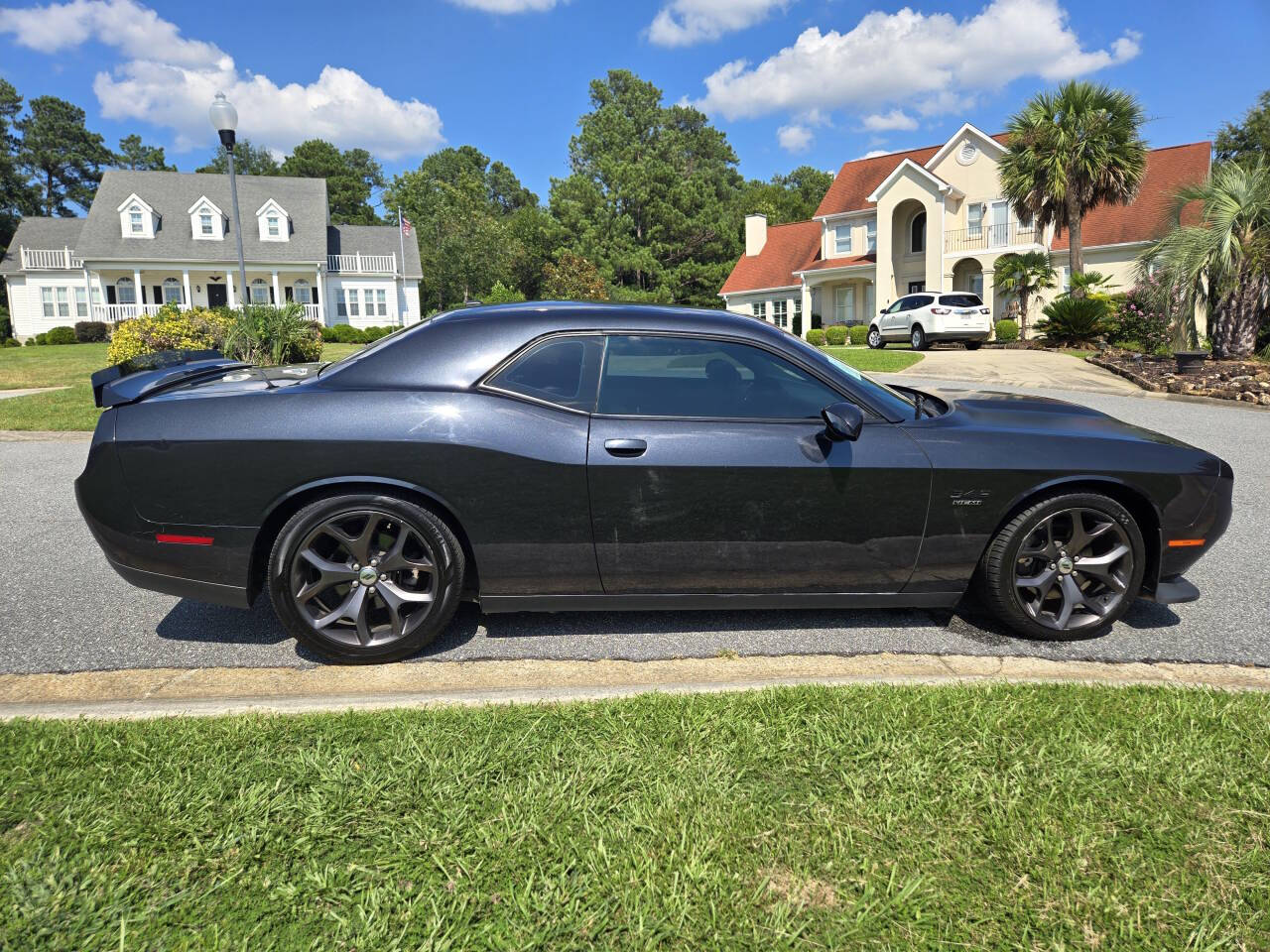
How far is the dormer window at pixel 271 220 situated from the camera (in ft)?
129

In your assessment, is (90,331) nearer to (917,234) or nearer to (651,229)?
(651,229)

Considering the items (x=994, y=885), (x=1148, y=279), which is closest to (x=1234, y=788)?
(x=994, y=885)

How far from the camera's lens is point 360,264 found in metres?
41.3

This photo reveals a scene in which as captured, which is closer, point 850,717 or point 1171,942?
point 1171,942

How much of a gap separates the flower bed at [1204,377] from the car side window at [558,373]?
1364cm

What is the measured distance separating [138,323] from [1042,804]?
1731 cm

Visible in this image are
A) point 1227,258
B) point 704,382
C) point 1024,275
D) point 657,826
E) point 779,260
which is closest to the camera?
point 657,826

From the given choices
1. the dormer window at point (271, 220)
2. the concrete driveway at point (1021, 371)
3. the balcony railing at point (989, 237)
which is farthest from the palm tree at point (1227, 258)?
the dormer window at point (271, 220)

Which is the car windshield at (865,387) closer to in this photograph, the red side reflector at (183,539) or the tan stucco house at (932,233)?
the red side reflector at (183,539)

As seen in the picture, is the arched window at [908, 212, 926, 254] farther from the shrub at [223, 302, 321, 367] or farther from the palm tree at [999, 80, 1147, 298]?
the shrub at [223, 302, 321, 367]

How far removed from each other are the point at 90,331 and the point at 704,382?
129ft

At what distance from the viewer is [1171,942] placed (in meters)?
1.89

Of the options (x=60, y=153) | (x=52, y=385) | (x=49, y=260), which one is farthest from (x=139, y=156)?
(x=52, y=385)

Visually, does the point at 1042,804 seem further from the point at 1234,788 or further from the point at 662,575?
the point at 662,575
